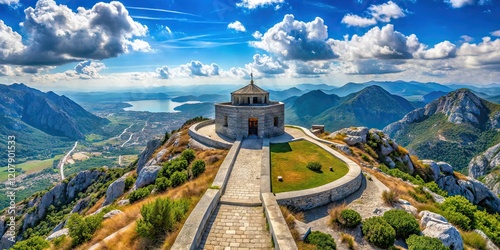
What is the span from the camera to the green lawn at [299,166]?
1777cm

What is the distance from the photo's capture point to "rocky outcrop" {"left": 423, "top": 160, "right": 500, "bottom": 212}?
36.2 metres

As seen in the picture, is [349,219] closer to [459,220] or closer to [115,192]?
[459,220]

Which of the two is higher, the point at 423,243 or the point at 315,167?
the point at 315,167

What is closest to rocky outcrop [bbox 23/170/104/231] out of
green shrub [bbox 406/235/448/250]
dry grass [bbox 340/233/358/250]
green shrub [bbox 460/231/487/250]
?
dry grass [bbox 340/233/358/250]

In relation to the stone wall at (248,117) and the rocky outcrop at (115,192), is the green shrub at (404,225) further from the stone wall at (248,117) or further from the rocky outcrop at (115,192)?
the rocky outcrop at (115,192)

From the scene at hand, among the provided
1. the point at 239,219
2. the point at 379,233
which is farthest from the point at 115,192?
the point at 379,233

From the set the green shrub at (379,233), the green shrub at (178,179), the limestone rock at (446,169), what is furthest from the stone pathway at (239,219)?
the limestone rock at (446,169)

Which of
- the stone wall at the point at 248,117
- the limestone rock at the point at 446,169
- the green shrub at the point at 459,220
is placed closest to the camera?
the green shrub at the point at 459,220

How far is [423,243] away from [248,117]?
21.3 m

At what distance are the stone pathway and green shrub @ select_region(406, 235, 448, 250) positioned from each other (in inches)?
274

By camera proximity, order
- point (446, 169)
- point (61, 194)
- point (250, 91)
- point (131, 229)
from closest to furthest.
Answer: point (131, 229) → point (250, 91) → point (446, 169) → point (61, 194)

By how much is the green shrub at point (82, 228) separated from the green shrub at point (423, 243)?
16.2 metres

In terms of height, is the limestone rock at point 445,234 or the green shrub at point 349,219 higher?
the green shrub at point 349,219

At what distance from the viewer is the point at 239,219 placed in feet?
43.1
